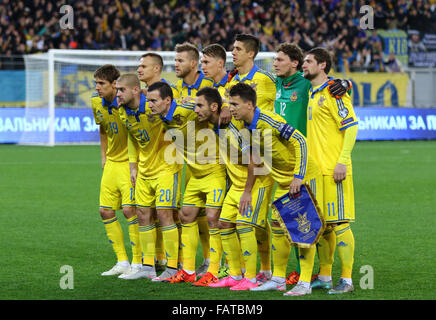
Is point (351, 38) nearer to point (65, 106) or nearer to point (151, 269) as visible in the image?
point (65, 106)

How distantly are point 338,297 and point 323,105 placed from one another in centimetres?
157

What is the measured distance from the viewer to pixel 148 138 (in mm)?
6789

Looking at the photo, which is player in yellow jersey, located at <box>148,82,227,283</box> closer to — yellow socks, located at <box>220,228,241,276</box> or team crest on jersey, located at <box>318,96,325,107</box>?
yellow socks, located at <box>220,228,241,276</box>

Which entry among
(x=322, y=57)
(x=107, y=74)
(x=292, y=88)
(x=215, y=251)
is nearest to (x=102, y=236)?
(x=107, y=74)

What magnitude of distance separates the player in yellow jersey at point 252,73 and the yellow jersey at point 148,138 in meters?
0.84

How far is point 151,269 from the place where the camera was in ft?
22.6

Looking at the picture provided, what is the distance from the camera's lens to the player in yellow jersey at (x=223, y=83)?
6.62 m

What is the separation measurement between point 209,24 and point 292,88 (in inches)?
817

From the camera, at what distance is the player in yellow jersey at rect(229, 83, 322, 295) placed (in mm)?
5926

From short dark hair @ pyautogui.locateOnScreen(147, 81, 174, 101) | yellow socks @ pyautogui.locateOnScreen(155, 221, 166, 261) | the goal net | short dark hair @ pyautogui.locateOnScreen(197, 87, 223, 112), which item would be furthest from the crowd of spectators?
short dark hair @ pyautogui.locateOnScreen(197, 87, 223, 112)

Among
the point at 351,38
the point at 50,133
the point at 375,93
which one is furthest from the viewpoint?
A: the point at 351,38

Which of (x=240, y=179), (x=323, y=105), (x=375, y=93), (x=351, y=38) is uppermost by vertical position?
(x=351, y=38)

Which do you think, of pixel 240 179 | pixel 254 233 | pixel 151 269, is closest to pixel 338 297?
pixel 254 233
